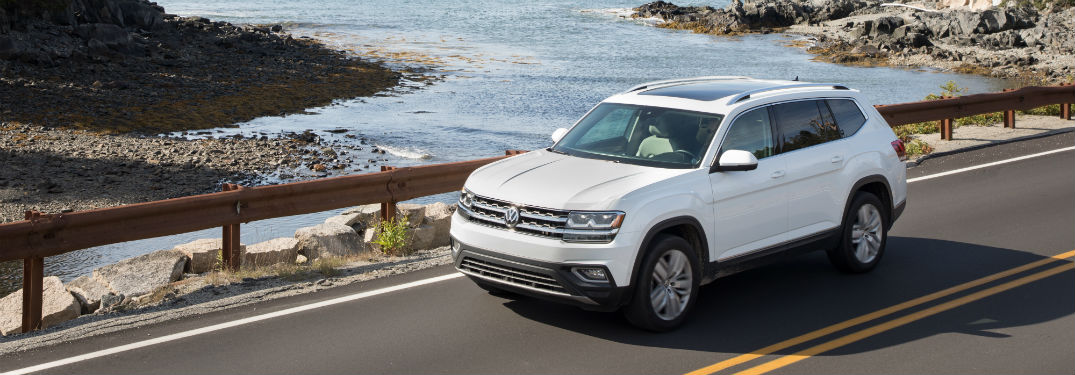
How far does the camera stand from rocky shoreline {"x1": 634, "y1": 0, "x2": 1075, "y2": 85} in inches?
1706

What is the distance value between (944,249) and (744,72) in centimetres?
3390

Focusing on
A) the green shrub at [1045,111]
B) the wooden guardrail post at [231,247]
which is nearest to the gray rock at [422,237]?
the wooden guardrail post at [231,247]

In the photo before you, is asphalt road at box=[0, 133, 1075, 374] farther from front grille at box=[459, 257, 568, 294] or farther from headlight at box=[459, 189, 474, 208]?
headlight at box=[459, 189, 474, 208]

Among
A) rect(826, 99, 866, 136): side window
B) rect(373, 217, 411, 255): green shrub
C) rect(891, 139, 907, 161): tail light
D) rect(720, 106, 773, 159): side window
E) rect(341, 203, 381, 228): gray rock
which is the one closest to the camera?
rect(720, 106, 773, 159): side window

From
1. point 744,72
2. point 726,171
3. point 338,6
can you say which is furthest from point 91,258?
→ point 338,6

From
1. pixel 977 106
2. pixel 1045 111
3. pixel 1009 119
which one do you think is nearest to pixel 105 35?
pixel 977 106

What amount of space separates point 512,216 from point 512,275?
423mm

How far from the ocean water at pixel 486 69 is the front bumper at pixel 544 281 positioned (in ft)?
22.3

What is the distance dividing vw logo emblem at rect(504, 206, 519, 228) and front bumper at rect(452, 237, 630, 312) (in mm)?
233

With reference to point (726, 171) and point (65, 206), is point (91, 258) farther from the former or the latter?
point (726, 171)

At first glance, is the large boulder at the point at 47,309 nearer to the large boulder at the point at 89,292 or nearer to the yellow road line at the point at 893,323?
the large boulder at the point at 89,292

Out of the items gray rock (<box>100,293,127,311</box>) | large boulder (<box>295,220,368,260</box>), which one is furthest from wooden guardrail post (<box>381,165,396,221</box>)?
gray rock (<box>100,293,127,311</box>)

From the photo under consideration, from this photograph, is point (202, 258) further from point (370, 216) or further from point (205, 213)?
point (370, 216)

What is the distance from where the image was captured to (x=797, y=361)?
276 inches
